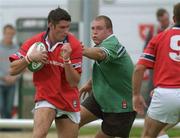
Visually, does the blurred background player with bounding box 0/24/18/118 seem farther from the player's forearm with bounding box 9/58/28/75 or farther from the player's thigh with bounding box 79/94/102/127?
the player's forearm with bounding box 9/58/28/75

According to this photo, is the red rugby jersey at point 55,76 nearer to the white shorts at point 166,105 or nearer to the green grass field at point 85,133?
the white shorts at point 166,105

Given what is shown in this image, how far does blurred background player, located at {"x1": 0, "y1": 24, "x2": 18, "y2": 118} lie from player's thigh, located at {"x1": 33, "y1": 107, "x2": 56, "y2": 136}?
5795 millimetres

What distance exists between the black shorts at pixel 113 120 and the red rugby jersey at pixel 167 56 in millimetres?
1285

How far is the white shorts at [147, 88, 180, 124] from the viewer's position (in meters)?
9.38

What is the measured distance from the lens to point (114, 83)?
34.4ft

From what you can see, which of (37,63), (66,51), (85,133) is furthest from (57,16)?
(85,133)

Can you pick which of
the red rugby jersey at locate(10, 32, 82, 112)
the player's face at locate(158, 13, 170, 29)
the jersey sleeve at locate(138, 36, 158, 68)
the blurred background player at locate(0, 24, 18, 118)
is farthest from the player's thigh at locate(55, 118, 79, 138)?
the blurred background player at locate(0, 24, 18, 118)

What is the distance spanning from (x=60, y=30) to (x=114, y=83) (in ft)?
4.63

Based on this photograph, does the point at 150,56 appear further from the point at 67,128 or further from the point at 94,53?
the point at 67,128

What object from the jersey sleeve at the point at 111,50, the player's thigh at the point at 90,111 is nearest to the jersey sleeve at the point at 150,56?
the jersey sleeve at the point at 111,50

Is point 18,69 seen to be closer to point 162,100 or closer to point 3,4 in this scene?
point 162,100

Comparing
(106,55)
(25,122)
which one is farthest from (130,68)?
(25,122)

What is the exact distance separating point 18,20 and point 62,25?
25.7 ft

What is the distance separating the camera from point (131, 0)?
16812mm
